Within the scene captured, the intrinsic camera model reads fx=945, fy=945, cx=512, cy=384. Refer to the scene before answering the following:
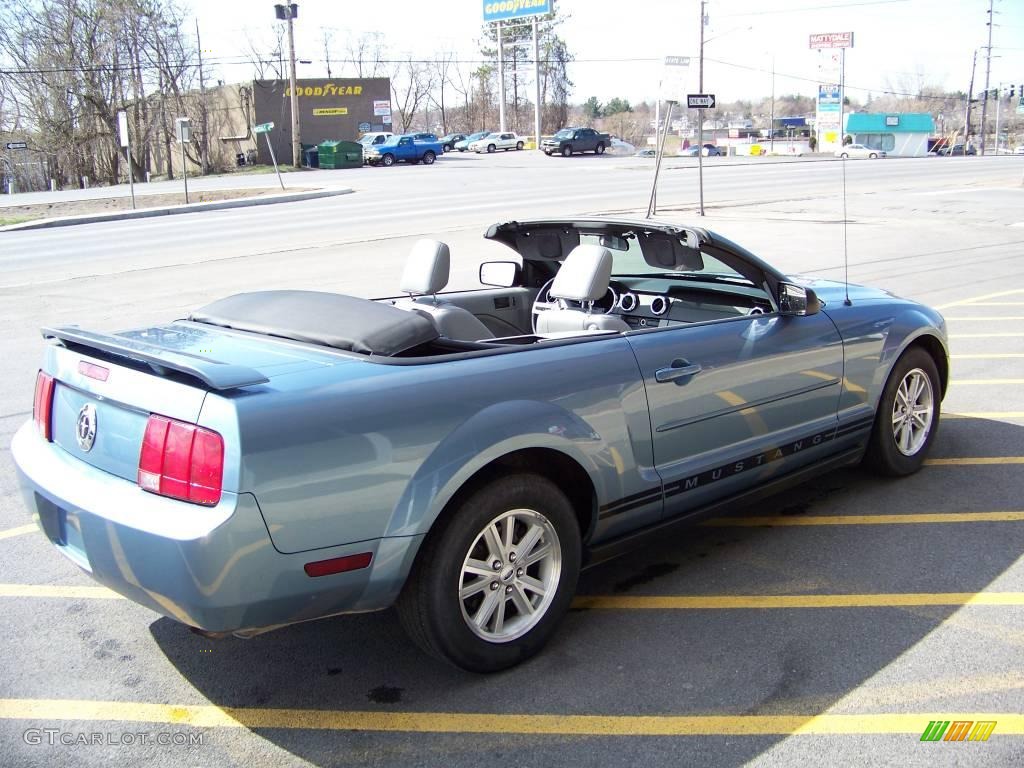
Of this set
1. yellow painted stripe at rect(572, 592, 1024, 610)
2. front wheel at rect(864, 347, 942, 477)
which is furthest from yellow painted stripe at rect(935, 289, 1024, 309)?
yellow painted stripe at rect(572, 592, 1024, 610)

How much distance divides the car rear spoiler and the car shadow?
3.87 feet

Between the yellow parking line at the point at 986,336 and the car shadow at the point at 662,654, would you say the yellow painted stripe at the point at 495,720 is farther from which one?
the yellow parking line at the point at 986,336

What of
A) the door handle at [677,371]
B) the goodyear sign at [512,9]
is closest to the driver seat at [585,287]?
the door handle at [677,371]

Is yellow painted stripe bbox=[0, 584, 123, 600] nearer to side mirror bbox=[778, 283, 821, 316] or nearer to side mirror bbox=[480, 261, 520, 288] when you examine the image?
side mirror bbox=[480, 261, 520, 288]

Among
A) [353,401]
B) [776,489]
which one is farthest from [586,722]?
[776,489]

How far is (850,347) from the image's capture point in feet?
15.6

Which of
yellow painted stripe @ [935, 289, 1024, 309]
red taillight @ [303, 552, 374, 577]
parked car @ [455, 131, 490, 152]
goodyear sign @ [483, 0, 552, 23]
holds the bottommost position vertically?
yellow painted stripe @ [935, 289, 1024, 309]

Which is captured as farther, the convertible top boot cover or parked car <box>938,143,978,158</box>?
parked car <box>938,143,978,158</box>

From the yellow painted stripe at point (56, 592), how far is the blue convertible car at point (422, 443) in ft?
2.72

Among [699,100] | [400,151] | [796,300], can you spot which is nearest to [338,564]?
[796,300]

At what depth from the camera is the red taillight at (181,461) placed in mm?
2740

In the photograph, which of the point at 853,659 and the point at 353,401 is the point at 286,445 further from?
the point at 853,659

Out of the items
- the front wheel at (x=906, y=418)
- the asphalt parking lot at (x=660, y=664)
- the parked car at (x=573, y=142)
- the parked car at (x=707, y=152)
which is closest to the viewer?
the asphalt parking lot at (x=660, y=664)

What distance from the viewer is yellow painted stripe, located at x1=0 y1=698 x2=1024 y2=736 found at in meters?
3.06
